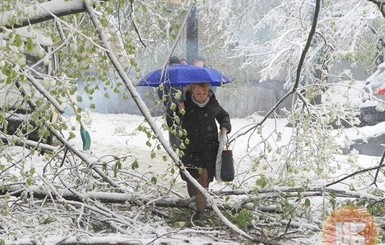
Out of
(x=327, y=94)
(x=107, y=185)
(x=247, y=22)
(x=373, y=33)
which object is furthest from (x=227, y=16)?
(x=107, y=185)

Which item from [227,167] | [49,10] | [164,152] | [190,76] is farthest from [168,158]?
[49,10]

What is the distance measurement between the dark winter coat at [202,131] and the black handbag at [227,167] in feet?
0.80

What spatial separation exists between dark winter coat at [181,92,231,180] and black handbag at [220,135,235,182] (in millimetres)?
245

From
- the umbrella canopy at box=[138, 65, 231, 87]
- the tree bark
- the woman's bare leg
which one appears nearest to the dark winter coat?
the woman's bare leg

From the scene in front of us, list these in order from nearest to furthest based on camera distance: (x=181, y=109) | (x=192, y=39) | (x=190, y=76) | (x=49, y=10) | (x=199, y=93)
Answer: (x=49, y=10) < (x=181, y=109) < (x=199, y=93) < (x=190, y=76) < (x=192, y=39)

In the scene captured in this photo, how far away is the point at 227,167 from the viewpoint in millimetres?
5586

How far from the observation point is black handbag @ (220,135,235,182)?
5.58m

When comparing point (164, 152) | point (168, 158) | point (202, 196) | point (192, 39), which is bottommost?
point (164, 152)

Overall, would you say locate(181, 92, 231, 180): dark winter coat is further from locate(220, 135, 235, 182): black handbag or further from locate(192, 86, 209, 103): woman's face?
locate(220, 135, 235, 182): black handbag

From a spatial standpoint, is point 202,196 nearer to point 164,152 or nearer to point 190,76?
point 190,76

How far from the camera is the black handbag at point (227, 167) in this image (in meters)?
5.58

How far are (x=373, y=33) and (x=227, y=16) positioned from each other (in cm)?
423

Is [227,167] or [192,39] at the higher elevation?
[192,39]

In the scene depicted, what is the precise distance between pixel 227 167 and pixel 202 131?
→ 1.50 ft
